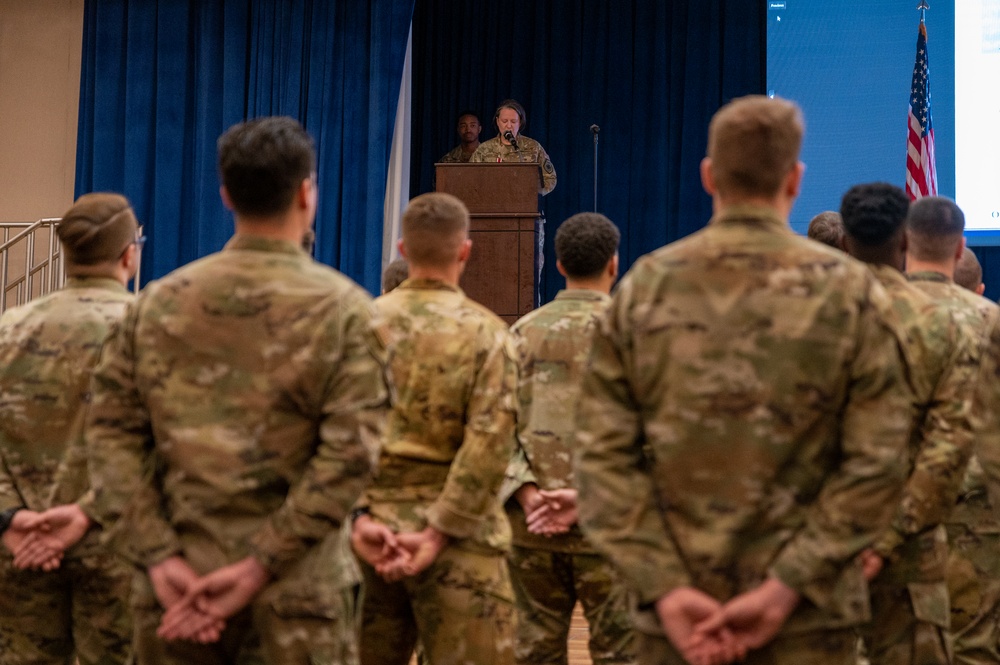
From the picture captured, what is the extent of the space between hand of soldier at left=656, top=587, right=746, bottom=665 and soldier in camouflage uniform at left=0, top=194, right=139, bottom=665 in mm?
1327

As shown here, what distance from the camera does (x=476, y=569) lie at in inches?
97.7

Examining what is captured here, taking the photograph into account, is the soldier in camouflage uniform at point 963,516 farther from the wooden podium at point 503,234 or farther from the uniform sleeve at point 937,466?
the wooden podium at point 503,234

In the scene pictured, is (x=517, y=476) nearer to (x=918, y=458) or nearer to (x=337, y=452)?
(x=918, y=458)

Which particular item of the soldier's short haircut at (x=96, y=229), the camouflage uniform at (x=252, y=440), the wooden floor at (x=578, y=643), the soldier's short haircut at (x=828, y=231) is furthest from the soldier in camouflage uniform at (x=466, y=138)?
the camouflage uniform at (x=252, y=440)

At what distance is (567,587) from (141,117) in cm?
661

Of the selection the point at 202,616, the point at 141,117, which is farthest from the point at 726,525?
the point at 141,117

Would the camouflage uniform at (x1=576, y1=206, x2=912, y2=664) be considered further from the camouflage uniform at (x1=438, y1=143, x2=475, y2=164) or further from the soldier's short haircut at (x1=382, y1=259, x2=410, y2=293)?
the camouflage uniform at (x1=438, y1=143, x2=475, y2=164)

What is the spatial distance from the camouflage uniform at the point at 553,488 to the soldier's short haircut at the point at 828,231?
27.4 inches

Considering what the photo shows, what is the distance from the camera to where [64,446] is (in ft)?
8.18

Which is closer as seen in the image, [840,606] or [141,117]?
[840,606]

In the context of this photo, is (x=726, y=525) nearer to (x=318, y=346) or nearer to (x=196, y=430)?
(x=318, y=346)

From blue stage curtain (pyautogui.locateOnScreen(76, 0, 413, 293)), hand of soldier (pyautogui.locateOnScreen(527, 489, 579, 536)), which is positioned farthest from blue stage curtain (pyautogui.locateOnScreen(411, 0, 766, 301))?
hand of soldier (pyautogui.locateOnScreen(527, 489, 579, 536))

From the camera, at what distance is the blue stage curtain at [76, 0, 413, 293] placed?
8.18 meters

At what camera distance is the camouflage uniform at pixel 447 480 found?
2430 millimetres
